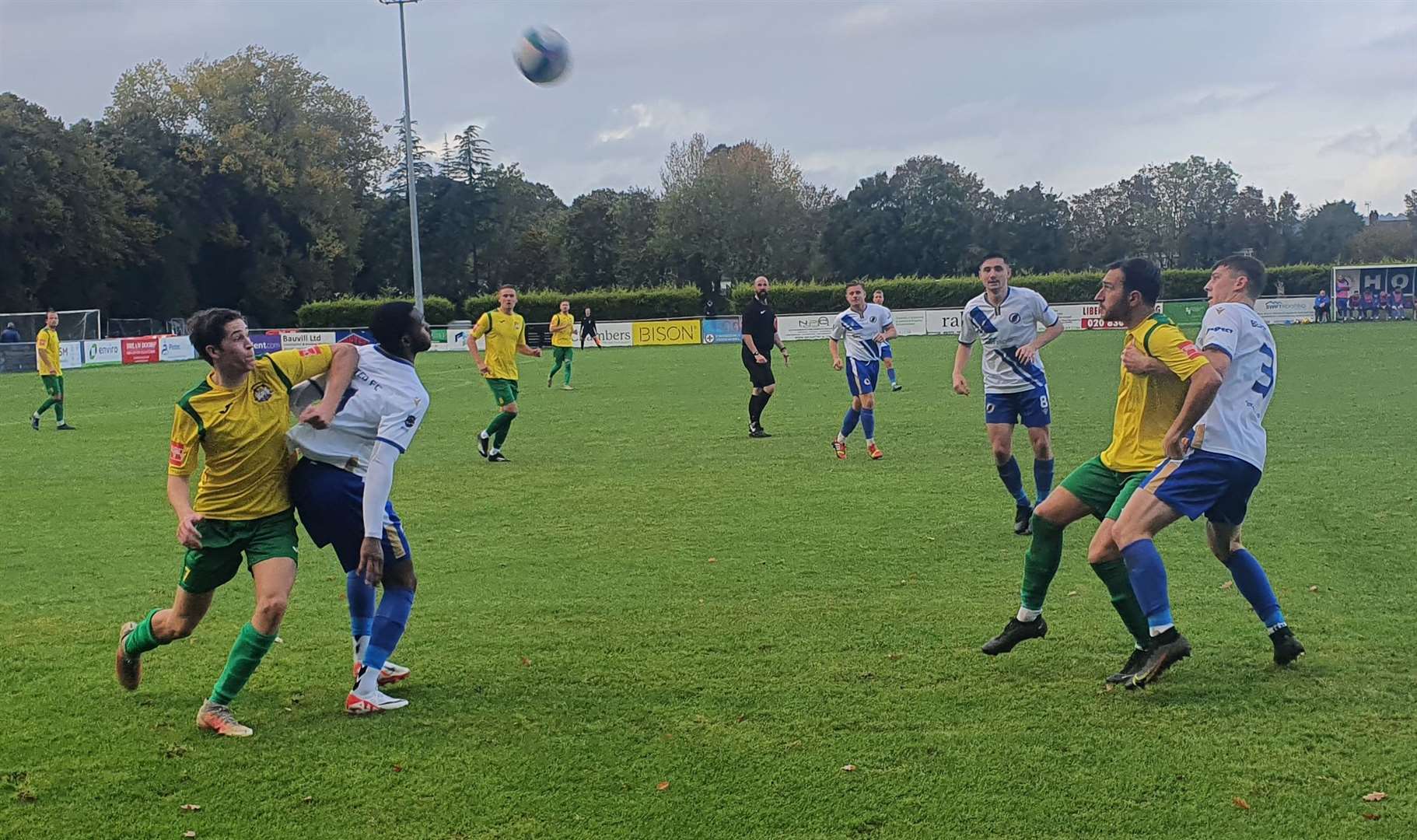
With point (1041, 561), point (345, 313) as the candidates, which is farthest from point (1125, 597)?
point (345, 313)

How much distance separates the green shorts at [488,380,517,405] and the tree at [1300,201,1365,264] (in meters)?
76.8

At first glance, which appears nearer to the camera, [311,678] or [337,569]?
[311,678]

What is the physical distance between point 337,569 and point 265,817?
13.1 feet

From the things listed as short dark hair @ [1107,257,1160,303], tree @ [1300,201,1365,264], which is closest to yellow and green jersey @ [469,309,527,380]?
short dark hair @ [1107,257,1160,303]

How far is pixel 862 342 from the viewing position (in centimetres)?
1395

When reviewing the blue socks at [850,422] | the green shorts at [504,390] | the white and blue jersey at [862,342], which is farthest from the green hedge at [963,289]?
the blue socks at [850,422]

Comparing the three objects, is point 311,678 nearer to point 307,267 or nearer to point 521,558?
point 521,558

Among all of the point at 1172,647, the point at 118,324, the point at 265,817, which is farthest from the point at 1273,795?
the point at 118,324

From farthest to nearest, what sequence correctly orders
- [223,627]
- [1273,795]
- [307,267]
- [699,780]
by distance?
[307,267] < [223,627] < [699,780] < [1273,795]

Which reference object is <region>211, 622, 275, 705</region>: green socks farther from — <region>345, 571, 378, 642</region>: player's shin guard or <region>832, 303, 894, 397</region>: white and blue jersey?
<region>832, 303, 894, 397</region>: white and blue jersey

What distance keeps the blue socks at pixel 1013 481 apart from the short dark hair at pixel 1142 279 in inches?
146

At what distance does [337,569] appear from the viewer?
7.99 metres

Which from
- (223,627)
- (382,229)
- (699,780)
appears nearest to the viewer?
(699,780)

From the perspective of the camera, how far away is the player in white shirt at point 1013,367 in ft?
30.3
